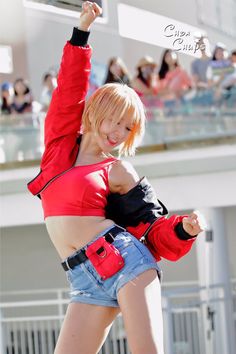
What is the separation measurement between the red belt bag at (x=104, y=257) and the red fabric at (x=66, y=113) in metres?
0.33

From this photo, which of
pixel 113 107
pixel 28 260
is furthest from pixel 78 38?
pixel 28 260

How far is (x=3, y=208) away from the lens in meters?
12.7

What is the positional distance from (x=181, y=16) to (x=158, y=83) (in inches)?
212

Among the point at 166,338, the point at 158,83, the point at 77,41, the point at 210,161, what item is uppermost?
the point at 158,83

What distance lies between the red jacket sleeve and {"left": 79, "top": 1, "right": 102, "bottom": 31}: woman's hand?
0.08 m

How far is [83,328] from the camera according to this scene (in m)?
3.82

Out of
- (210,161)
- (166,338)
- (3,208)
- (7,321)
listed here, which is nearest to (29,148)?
(3,208)

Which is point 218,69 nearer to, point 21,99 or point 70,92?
point 21,99

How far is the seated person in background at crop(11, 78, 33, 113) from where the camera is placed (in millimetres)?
11922

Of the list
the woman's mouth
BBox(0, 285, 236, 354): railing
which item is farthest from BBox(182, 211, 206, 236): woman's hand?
BBox(0, 285, 236, 354): railing

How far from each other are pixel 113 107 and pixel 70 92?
20 centimetres

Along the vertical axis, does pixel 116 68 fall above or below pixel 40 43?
below

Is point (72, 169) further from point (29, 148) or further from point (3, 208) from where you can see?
point (3, 208)

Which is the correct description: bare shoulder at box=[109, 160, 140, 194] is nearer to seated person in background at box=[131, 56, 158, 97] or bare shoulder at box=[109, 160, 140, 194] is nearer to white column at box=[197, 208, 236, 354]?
white column at box=[197, 208, 236, 354]
